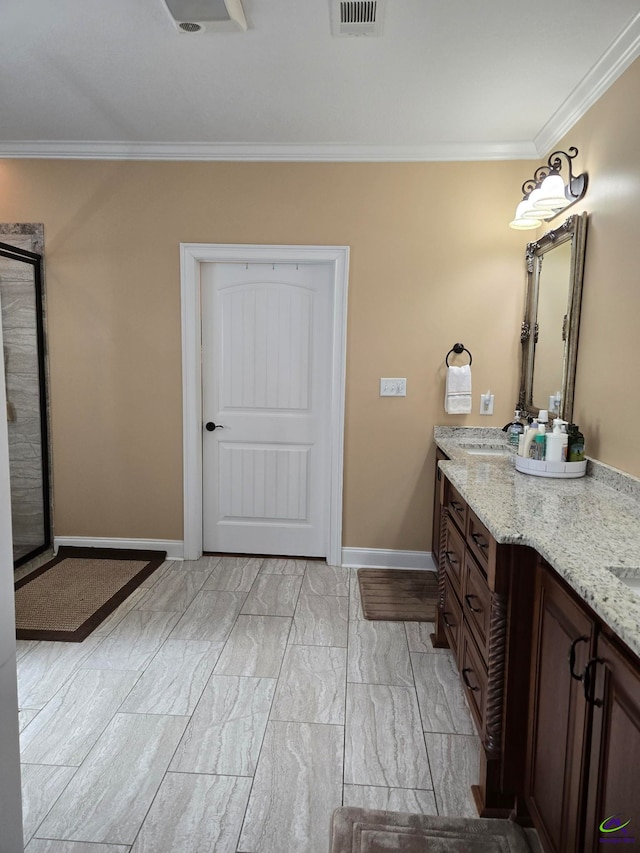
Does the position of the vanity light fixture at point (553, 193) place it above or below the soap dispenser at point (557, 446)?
above

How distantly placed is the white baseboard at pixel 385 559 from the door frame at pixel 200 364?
0.26 feet

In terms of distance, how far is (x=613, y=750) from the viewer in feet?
3.39

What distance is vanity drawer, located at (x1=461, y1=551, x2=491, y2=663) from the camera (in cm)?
165

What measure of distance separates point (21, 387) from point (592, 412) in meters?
3.21

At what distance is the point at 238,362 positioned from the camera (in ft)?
11.4

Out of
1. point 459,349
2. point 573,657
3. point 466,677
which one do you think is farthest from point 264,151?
point 573,657

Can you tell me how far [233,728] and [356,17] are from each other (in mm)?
2619

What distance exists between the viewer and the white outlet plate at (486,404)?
10.7 feet

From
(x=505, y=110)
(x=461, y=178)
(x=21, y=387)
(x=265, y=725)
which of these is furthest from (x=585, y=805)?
(x=21, y=387)

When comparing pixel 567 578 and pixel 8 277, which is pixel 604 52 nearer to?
pixel 567 578

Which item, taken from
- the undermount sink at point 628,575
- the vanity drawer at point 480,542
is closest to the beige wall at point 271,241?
the vanity drawer at point 480,542

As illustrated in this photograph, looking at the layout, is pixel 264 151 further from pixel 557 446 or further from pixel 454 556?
pixel 454 556

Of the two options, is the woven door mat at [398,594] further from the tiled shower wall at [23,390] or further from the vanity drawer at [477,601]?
the tiled shower wall at [23,390]

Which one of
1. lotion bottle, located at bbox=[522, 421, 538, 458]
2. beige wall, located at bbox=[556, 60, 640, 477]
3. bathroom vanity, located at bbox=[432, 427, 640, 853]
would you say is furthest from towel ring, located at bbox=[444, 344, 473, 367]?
bathroom vanity, located at bbox=[432, 427, 640, 853]
